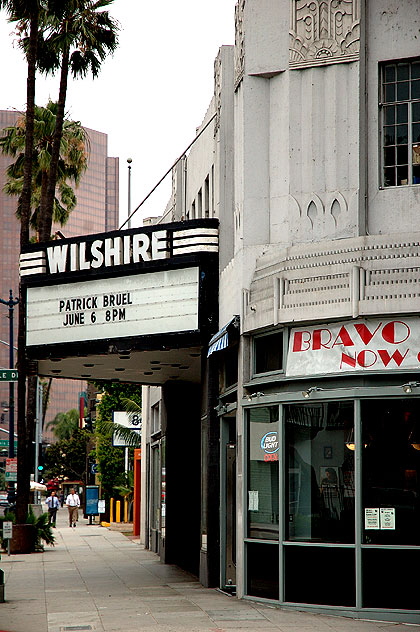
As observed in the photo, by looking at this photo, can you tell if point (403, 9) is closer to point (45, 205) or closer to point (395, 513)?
point (395, 513)

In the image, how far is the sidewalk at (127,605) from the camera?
43.8 ft

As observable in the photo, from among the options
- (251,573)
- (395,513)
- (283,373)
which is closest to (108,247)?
(283,373)

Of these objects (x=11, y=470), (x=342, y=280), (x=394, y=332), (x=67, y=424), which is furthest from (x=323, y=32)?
(x=67, y=424)

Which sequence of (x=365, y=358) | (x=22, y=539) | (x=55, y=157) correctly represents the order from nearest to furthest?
(x=365, y=358)
(x=22, y=539)
(x=55, y=157)

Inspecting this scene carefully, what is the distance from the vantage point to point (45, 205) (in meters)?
30.4

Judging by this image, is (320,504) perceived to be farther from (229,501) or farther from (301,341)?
(229,501)

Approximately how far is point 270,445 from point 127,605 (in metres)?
3.31

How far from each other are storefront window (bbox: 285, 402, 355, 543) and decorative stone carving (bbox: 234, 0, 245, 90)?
222 inches

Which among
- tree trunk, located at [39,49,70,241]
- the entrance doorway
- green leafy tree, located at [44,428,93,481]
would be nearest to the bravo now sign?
the entrance doorway

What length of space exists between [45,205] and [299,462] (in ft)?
57.9

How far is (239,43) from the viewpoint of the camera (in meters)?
17.0

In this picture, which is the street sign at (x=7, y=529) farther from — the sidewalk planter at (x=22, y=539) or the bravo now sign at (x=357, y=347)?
the bravo now sign at (x=357, y=347)

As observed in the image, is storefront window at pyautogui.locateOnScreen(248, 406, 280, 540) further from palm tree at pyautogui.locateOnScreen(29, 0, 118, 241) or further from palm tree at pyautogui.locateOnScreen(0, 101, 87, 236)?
palm tree at pyautogui.locateOnScreen(0, 101, 87, 236)

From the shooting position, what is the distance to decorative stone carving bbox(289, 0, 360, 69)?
15312mm
